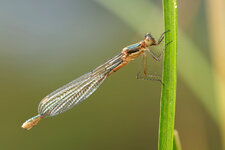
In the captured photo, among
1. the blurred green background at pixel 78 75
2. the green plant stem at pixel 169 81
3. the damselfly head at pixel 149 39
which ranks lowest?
the green plant stem at pixel 169 81

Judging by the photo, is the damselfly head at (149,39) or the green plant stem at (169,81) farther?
the damselfly head at (149,39)

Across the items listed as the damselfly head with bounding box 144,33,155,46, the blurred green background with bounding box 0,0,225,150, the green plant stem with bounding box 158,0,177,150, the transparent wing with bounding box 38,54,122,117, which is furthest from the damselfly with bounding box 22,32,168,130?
the blurred green background with bounding box 0,0,225,150

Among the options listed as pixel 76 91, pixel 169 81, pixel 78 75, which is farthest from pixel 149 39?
pixel 78 75

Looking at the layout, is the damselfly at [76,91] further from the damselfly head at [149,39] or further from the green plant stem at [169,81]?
the green plant stem at [169,81]

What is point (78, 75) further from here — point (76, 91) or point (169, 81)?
point (169, 81)

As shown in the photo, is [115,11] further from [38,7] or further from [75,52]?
[38,7]

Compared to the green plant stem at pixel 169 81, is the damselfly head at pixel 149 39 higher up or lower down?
higher up

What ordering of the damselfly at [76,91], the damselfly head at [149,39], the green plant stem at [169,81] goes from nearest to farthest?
the green plant stem at [169,81] < the damselfly head at [149,39] < the damselfly at [76,91]

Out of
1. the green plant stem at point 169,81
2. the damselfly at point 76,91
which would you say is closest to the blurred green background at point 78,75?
the damselfly at point 76,91

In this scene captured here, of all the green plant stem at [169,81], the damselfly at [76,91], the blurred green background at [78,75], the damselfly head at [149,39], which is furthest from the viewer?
the blurred green background at [78,75]
